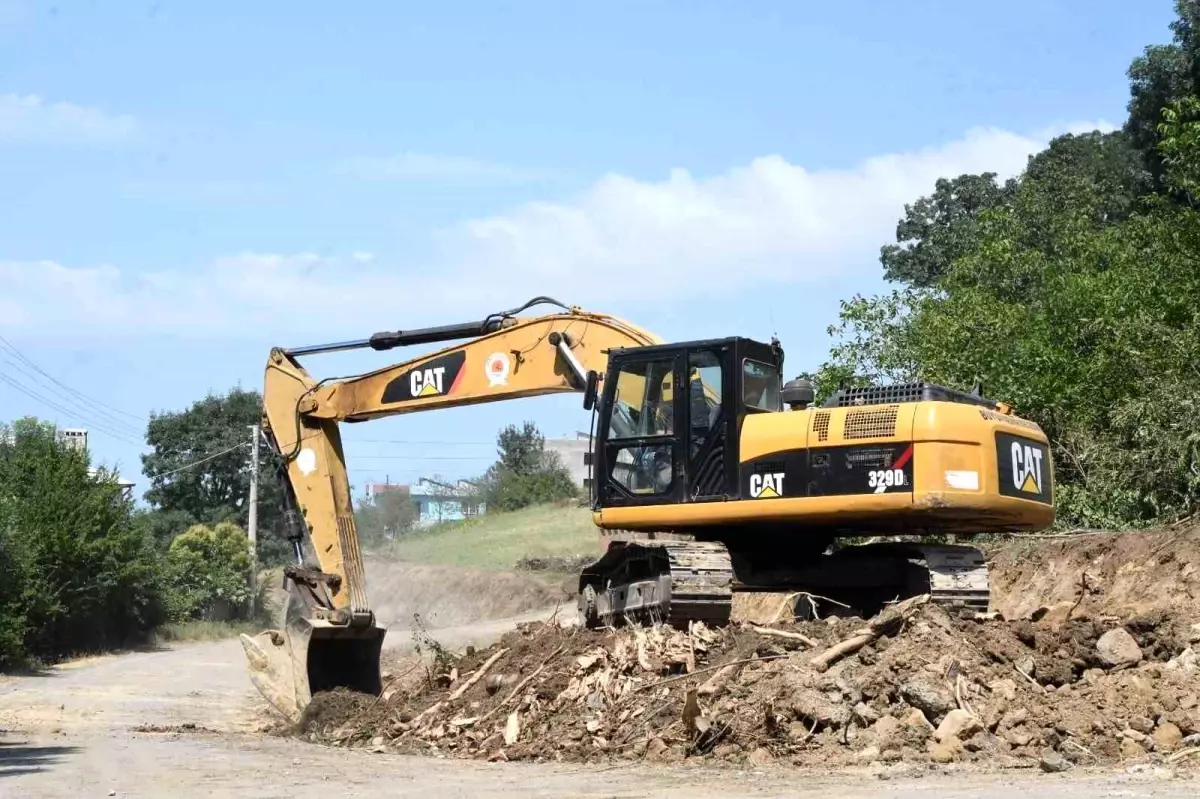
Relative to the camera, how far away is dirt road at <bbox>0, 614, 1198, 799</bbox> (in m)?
9.38

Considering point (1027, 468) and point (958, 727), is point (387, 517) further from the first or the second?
point (958, 727)

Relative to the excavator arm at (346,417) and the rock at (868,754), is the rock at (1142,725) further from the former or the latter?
the excavator arm at (346,417)

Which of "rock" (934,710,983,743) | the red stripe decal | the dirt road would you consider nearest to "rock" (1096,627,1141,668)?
"rock" (934,710,983,743)

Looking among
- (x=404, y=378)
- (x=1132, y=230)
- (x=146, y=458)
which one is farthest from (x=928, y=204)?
(x=404, y=378)

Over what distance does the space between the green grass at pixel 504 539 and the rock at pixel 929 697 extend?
115 ft

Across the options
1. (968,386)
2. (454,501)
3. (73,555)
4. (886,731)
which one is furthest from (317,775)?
(454,501)

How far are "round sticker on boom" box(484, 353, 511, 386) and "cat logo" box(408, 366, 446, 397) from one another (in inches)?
22.6

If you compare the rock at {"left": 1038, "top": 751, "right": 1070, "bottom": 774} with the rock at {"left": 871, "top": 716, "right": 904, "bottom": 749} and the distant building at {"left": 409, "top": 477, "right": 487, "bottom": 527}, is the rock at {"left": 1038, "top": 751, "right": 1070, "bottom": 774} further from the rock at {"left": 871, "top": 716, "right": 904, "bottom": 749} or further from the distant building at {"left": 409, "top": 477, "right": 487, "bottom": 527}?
the distant building at {"left": 409, "top": 477, "right": 487, "bottom": 527}

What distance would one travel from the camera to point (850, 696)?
11273mm

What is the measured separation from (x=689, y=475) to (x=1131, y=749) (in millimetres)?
4586

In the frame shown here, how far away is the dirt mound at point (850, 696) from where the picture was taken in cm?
1082

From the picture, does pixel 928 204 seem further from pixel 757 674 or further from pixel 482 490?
pixel 757 674

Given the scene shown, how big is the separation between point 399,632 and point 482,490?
35.8 m

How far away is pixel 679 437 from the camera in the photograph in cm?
1369
